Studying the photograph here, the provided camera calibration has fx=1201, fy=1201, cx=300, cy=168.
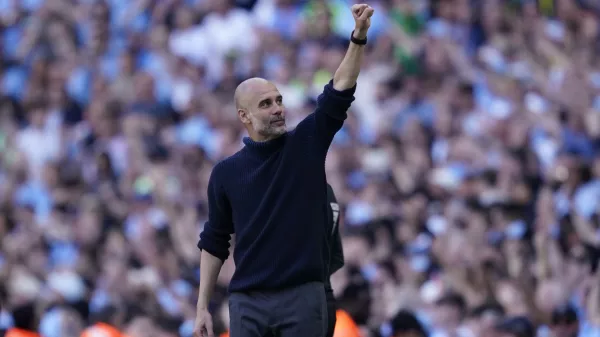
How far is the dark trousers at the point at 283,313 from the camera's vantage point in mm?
4332

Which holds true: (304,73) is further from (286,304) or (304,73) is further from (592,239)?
(286,304)

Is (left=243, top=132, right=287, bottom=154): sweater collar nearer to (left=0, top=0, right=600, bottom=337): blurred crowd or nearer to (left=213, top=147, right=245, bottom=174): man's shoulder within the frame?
(left=213, top=147, right=245, bottom=174): man's shoulder

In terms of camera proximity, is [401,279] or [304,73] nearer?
[401,279]

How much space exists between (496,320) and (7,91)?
6.99 meters

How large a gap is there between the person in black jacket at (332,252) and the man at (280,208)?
0.18 metres

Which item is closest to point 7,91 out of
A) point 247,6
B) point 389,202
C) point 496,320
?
point 247,6

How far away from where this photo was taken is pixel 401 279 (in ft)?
28.2

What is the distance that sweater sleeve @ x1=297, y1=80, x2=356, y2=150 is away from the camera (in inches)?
170

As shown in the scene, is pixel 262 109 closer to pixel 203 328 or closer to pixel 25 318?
pixel 203 328

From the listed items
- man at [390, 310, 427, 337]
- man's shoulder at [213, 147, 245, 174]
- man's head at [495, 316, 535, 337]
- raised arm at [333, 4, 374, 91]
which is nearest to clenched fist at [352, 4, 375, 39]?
raised arm at [333, 4, 374, 91]

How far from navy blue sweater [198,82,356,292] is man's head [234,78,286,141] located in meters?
0.04

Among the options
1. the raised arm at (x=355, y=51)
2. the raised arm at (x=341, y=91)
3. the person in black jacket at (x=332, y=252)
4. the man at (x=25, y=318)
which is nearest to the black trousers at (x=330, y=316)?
the person in black jacket at (x=332, y=252)

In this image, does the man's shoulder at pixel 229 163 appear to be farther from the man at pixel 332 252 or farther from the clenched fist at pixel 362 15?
the clenched fist at pixel 362 15

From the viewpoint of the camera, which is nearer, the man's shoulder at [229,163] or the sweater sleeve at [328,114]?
the sweater sleeve at [328,114]
